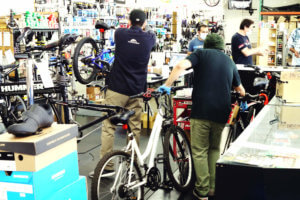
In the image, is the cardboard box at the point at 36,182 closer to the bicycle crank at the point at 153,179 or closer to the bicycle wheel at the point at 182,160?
the bicycle crank at the point at 153,179

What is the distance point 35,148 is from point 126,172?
4.41 ft

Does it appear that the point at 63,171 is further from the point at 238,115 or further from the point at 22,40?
the point at 22,40

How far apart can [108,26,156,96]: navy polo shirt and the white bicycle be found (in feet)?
1.85

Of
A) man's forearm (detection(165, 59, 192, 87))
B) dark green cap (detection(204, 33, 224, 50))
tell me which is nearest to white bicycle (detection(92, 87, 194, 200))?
man's forearm (detection(165, 59, 192, 87))

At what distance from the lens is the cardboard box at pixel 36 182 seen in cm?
184

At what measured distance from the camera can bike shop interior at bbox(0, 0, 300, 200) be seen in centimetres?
194

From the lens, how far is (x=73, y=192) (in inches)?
Answer: 85.6

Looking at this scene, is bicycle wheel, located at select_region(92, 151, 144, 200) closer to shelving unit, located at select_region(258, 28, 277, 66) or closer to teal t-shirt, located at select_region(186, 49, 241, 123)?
teal t-shirt, located at select_region(186, 49, 241, 123)

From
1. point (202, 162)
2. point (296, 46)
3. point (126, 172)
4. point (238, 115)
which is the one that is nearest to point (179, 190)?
point (202, 162)

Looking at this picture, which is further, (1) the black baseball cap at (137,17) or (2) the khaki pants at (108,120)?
(2) the khaki pants at (108,120)

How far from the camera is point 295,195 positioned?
6.28 feet

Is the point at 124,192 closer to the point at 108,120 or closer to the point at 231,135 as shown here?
the point at 108,120

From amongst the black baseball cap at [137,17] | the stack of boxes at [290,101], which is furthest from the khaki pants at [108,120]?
the stack of boxes at [290,101]

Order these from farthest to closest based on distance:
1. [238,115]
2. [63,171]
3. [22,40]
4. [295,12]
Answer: [295,12]
[22,40]
[238,115]
[63,171]
